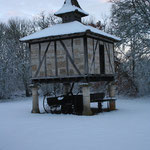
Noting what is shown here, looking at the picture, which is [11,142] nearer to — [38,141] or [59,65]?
[38,141]

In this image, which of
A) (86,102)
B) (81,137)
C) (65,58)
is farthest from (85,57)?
(81,137)

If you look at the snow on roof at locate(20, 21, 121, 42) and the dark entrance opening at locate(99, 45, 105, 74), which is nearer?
the snow on roof at locate(20, 21, 121, 42)

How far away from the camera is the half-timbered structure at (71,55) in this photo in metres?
12.6

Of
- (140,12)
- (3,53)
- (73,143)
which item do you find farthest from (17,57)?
(73,143)

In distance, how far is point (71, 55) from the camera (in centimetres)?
1299

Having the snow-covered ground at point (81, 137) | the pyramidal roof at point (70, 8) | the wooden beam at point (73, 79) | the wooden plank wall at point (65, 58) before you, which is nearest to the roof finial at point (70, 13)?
the pyramidal roof at point (70, 8)

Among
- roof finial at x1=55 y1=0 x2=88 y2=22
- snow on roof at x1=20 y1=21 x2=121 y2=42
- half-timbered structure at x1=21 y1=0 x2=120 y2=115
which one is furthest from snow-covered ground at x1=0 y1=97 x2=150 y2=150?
roof finial at x1=55 y1=0 x2=88 y2=22

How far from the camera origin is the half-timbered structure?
12648 millimetres

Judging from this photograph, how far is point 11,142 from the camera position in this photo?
7023mm

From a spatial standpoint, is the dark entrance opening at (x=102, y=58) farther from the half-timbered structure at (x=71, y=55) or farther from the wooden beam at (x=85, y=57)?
the wooden beam at (x=85, y=57)

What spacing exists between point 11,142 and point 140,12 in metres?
16.4

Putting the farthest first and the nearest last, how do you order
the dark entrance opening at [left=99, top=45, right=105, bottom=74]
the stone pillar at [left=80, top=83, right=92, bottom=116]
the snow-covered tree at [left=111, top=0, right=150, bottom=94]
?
the snow-covered tree at [left=111, top=0, right=150, bottom=94] < the dark entrance opening at [left=99, top=45, right=105, bottom=74] < the stone pillar at [left=80, top=83, right=92, bottom=116]

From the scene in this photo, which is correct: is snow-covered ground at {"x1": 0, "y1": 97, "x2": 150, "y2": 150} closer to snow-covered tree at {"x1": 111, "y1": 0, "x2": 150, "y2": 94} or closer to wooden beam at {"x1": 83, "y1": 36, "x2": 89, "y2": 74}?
wooden beam at {"x1": 83, "y1": 36, "x2": 89, "y2": 74}

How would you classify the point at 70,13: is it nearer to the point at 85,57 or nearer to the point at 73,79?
the point at 85,57
